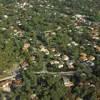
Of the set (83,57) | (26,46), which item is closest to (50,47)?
(26,46)

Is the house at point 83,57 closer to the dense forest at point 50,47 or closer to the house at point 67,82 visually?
the dense forest at point 50,47

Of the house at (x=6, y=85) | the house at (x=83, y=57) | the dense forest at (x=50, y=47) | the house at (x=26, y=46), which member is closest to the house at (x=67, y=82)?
the dense forest at (x=50, y=47)

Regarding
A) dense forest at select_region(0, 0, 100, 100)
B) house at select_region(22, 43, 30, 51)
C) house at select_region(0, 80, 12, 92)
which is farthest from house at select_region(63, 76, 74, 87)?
house at select_region(22, 43, 30, 51)

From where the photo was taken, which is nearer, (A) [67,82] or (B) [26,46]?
(A) [67,82]

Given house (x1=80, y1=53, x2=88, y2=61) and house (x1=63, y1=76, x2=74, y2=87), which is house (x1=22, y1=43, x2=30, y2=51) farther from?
house (x1=63, y1=76, x2=74, y2=87)

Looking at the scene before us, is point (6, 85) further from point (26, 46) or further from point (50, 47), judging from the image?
point (50, 47)

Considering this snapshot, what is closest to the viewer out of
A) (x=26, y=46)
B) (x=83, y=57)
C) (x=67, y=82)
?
(x=67, y=82)

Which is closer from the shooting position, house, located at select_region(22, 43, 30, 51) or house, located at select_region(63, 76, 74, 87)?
house, located at select_region(63, 76, 74, 87)

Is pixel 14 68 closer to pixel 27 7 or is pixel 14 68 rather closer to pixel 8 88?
pixel 8 88
